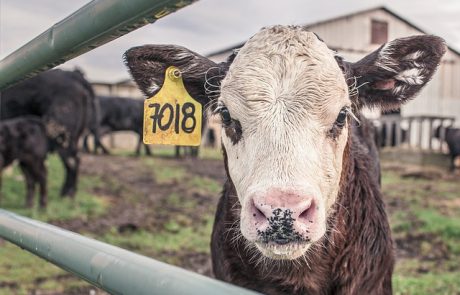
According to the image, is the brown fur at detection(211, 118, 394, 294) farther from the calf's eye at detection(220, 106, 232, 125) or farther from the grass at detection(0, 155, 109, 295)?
the grass at detection(0, 155, 109, 295)

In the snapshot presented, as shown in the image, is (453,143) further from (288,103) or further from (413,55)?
(288,103)

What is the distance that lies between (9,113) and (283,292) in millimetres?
7780

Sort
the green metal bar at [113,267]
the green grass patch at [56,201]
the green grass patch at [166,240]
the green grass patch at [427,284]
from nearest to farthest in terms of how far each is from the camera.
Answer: the green metal bar at [113,267] → the green grass patch at [427,284] → the green grass patch at [166,240] → the green grass patch at [56,201]

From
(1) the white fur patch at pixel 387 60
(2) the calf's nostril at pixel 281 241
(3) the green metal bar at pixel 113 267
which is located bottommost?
(2) the calf's nostril at pixel 281 241

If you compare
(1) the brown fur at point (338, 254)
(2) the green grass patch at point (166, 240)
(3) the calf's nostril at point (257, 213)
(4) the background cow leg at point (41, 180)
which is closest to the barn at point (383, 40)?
(4) the background cow leg at point (41, 180)

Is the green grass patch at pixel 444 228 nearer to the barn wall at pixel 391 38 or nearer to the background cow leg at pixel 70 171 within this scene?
the background cow leg at pixel 70 171

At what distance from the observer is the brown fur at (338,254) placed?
2322 millimetres

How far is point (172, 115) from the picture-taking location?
2.19 meters

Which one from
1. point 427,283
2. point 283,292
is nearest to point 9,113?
point 427,283

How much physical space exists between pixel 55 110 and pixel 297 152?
774 cm

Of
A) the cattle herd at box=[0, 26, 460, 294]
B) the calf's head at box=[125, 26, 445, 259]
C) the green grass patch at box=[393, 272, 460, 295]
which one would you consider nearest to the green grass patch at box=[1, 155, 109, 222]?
the green grass patch at box=[393, 272, 460, 295]

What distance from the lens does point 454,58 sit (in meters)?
23.9

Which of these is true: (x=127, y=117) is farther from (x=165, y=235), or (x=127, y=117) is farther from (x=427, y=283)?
(x=427, y=283)

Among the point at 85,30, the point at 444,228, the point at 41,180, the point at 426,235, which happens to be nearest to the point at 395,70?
the point at 85,30
